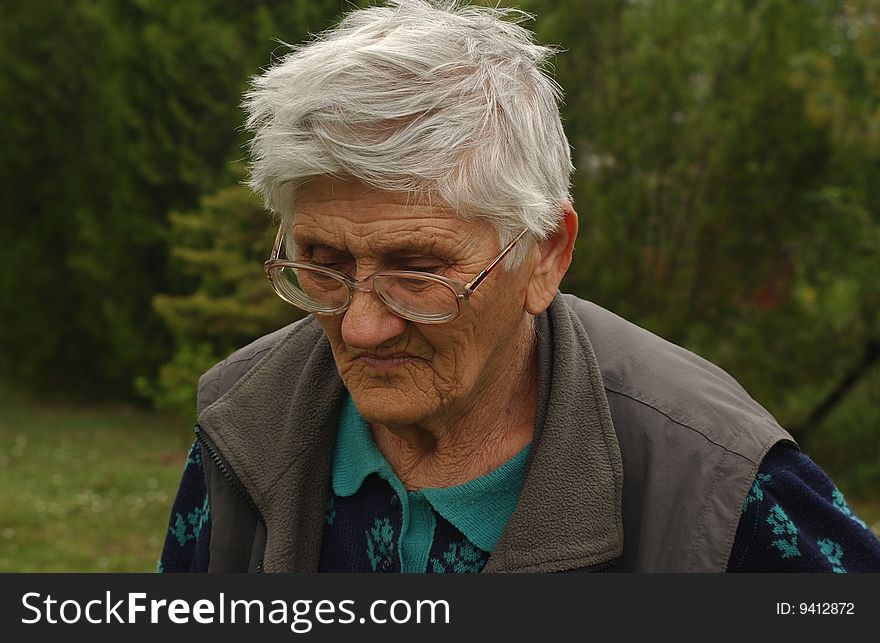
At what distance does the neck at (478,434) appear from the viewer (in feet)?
6.15

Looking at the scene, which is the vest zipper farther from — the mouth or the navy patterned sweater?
the mouth

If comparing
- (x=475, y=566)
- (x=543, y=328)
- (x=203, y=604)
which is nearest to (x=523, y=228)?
(x=543, y=328)

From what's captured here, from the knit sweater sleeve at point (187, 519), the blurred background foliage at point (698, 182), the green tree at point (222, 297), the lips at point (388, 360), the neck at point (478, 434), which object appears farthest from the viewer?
the green tree at point (222, 297)

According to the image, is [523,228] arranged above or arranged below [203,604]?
above

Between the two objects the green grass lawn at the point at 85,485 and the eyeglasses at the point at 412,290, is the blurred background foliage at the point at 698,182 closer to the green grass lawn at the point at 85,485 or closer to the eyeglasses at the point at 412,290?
the green grass lawn at the point at 85,485

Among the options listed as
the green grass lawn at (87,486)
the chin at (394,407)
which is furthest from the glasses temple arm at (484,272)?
the green grass lawn at (87,486)

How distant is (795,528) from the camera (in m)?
1.63

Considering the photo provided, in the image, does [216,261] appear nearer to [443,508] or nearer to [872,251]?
[872,251]

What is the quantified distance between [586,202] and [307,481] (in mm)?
5929

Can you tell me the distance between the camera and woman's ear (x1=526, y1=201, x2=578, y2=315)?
1.77 meters

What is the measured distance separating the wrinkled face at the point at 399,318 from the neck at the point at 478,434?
0.05 meters

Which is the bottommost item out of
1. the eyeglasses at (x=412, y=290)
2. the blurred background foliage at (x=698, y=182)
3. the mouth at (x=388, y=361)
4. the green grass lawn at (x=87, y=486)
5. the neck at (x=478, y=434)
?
the green grass lawn at (x=87, y=486)

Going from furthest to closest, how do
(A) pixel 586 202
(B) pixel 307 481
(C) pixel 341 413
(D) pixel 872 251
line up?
(A) pixel 586 202, (D) pixel 872 251, (C) pixel 341 413, (B) pixel 307 481

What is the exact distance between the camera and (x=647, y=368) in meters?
1.81
